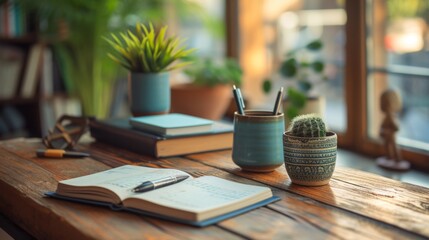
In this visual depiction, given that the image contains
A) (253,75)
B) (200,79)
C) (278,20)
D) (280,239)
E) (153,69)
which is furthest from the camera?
(253,75)

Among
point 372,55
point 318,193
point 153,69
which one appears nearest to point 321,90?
point 372,55

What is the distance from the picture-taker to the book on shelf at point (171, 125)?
1689 mm

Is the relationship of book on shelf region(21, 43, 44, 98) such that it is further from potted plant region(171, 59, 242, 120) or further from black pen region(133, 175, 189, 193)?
black pen region(133, 175, 189, 193)

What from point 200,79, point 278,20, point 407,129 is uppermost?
point 278,20

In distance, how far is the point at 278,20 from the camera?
2965mm

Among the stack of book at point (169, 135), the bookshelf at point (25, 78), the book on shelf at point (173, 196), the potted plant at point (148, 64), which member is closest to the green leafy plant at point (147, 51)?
the potted plant at point (148, 64)

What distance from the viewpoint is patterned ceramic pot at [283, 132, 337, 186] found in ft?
4.37

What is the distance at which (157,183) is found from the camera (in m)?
1.31

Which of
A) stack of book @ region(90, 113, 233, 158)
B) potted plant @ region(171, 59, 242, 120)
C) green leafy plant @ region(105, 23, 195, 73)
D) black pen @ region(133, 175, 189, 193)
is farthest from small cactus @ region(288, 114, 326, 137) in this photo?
potted plant @ region(171, 59, 242, 120)

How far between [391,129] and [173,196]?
1.07 metres

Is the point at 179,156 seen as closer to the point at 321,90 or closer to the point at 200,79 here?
the point at 200,79

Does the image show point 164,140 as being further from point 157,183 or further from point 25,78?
point 25,78

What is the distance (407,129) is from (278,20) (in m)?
0.92

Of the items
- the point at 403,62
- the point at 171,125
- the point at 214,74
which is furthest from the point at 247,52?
the point at 171,125
